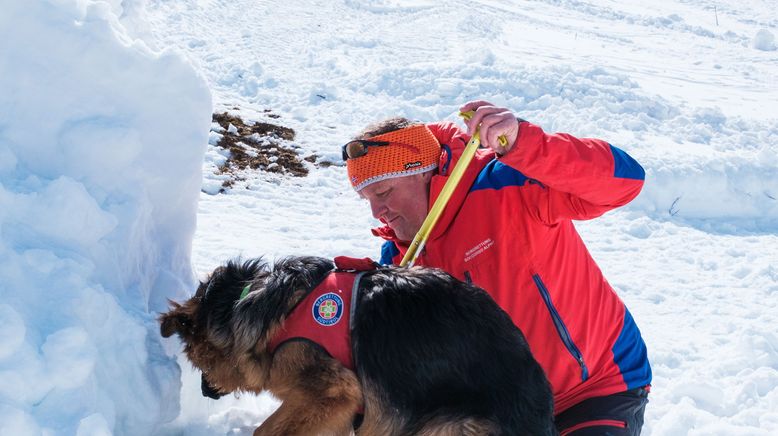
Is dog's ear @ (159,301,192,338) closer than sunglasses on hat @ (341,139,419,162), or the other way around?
dog's ear @ (159,301,192,338)

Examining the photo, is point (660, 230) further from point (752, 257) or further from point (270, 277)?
point (270, 277)

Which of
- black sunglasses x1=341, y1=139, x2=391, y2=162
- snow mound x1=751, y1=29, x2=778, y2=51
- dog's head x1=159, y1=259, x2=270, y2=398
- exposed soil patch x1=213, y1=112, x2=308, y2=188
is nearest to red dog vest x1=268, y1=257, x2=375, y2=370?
dog's head x1=159, y1=259, x2=270, y2=398

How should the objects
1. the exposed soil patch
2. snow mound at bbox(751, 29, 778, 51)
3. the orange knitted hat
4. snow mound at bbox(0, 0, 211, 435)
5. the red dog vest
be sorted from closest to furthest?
1. snow mound at bbox(0, 0, 211, 435)
2. the red dog vest
3. the orange knitted hat
4. the exposed soil patch
5. snow mound at bbox(751, 29, 778, 51)

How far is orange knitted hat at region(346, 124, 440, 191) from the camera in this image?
11.5 feet

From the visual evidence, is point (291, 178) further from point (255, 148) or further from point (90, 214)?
point (90, 214)

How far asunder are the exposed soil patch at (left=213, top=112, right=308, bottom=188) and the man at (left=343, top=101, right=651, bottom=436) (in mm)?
4012

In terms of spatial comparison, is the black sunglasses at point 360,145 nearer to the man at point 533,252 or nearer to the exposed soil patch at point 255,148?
the man at point 533,252

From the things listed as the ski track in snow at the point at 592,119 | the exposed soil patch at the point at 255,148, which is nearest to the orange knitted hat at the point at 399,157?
the ski track in snow at the point at 592,119

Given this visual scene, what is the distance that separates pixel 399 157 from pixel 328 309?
92 cm

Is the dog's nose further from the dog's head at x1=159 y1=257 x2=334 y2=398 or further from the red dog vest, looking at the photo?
the red dog vest

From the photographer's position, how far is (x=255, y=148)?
8.23 meters

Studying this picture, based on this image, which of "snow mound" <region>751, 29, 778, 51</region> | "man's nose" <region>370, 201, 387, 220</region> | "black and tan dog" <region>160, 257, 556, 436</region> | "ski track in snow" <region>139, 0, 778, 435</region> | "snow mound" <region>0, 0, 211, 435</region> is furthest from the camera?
"snow mound" <region>751, 29, 778, 51</region>

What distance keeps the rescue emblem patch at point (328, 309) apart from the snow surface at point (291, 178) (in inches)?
29.8

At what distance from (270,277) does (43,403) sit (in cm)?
108
